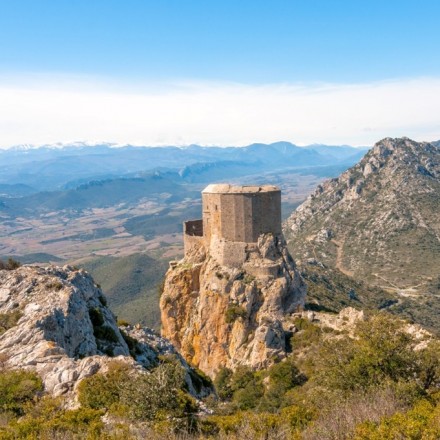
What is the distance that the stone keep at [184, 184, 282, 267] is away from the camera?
39.3 metres

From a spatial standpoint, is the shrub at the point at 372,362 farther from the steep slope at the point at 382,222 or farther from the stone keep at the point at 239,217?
the steep slope at the point at 382,222

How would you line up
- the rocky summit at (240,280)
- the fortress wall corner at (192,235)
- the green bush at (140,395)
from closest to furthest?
the green bush at (140,395)
the rocky summit at (240,280)
the fortress wall corner at (192,235)

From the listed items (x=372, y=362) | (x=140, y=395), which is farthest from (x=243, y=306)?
(x=140, y=395)

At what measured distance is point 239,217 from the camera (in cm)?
3969

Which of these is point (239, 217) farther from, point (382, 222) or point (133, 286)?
point (133, 286)

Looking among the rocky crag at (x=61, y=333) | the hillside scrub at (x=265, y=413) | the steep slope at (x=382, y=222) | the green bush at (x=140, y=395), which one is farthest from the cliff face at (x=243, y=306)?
the steep slope at (x=382, y=222)

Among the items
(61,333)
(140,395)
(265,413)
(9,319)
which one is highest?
(140,395)

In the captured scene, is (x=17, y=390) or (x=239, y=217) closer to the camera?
(x=17, y=390)

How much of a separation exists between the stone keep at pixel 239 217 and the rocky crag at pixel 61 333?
474 inches

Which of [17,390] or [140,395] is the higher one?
[140,395]

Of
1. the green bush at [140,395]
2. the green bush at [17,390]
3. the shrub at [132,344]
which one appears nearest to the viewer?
the green bush at [140,395]

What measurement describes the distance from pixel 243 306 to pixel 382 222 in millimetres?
69627

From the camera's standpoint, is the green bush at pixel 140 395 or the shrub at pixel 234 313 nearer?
the green bush at pixel 140 395

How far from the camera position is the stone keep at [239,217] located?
129ft
